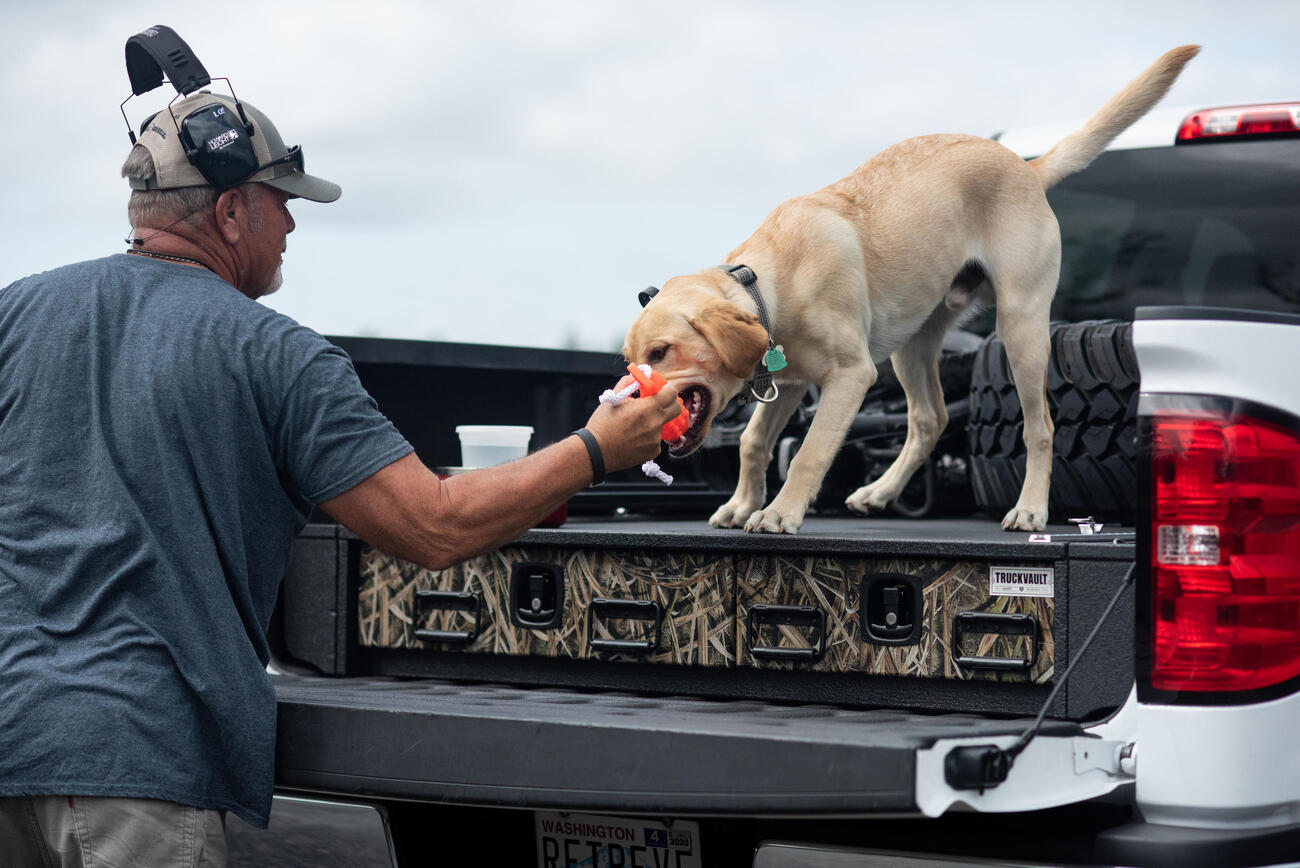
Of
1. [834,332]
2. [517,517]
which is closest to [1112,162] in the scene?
[834,332]

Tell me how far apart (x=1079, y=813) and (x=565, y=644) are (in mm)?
1058

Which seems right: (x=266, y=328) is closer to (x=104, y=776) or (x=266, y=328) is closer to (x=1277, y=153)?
(x=104, y=776)

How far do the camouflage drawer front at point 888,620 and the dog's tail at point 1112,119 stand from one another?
2.14 meters

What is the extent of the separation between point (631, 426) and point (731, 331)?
86 cm

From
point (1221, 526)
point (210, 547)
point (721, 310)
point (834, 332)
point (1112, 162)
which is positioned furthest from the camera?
point (1112, 162)

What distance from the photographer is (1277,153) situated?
3.85 metres

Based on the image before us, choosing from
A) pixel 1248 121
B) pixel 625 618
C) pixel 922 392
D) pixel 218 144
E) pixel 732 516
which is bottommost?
pixel 625 618

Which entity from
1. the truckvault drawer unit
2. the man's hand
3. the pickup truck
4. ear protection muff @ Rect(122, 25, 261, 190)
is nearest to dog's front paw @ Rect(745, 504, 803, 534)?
the pickup truck

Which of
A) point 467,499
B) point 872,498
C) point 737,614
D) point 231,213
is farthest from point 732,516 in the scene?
point 231,213

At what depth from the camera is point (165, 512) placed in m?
2.22

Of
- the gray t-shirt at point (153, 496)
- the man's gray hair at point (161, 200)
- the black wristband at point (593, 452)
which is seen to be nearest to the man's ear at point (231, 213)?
the man's gray hair at point (161, 200)

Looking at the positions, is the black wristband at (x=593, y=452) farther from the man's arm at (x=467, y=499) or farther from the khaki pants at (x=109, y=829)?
the khaki pants at (x=109, y=829)

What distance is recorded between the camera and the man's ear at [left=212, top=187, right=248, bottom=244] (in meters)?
2.46

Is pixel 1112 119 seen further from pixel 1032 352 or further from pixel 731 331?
pixel 731 331
